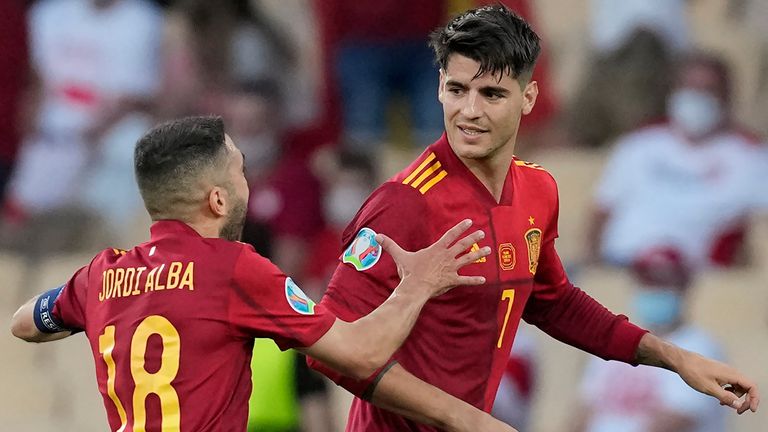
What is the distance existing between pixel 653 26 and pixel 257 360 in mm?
3492

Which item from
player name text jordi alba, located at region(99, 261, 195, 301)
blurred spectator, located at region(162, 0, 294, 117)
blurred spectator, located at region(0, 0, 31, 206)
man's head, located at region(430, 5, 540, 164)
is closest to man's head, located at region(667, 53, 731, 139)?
blurred spectator, located at region(162, 0, 294, 117)

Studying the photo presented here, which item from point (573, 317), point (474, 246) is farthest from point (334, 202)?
point (474, 246)

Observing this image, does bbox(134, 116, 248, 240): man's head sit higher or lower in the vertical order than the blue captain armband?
higher

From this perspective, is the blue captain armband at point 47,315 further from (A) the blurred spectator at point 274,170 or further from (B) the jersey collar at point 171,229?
(A) the blurred spectator at point 274,170

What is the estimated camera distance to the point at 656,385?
7.59 metres

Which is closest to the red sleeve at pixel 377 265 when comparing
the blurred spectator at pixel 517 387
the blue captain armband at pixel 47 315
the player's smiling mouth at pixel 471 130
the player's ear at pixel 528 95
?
the player's smiling mouth at pixel 471 130

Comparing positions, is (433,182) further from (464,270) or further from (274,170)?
(274,170)

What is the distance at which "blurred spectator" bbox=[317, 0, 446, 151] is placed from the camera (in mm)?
9023

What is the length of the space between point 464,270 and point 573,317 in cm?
58

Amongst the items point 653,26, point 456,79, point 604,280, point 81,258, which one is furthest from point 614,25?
point 456,79

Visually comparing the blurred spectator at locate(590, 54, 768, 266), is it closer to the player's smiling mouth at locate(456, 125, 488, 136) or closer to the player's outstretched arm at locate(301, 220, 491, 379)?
the player's smiling mouth at locate(456, 125, 488, 136)

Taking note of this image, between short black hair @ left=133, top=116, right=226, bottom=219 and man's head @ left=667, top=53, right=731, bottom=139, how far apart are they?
491cm

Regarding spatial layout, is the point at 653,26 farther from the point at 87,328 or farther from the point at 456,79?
the point at 87,328

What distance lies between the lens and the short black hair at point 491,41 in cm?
425
